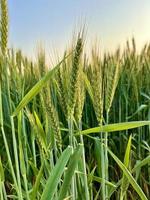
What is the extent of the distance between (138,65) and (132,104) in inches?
8.6

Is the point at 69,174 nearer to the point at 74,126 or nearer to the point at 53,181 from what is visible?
the point at 53,181

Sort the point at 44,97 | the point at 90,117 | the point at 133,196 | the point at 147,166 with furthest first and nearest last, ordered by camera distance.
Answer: the point at 90,117 → the point at 147,166 → the point at 133,196 → the point at 44,97

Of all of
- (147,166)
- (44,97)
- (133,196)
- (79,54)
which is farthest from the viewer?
(147,166)

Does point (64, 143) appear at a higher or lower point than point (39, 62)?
lower

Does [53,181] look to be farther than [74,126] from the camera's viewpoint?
Answer: No

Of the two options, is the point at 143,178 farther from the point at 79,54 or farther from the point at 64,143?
the point at 79,54

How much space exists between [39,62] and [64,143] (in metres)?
0.41

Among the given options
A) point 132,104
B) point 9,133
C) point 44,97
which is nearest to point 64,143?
point 9,133

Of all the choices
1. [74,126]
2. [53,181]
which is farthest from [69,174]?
[74,126]

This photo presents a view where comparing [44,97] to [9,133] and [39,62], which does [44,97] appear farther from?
[9,133]

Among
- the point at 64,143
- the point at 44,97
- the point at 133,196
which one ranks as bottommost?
the point at 133,196

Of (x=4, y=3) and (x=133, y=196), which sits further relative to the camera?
(x=133, y=196)

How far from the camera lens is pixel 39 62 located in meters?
1.76

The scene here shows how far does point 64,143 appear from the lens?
197cm
